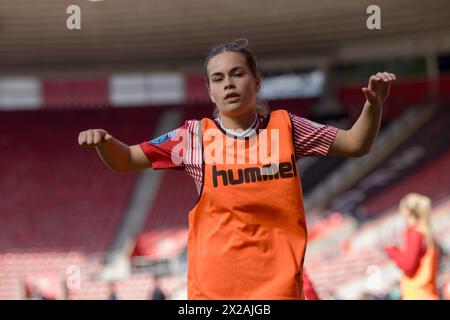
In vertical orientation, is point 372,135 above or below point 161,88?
below

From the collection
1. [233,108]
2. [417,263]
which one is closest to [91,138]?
[233,108]

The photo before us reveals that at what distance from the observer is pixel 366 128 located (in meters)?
2.09

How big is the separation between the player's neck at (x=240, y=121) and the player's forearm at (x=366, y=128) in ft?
0.85

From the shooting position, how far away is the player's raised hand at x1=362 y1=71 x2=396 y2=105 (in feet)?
6.60

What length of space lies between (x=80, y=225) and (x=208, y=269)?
12.9 metres

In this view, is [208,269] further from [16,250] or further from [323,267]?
[16,250]

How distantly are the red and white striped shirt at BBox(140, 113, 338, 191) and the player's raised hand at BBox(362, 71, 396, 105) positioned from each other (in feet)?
0.55

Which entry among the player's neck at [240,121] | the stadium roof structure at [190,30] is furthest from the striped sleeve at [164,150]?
the stadium roof structure at [190,30]

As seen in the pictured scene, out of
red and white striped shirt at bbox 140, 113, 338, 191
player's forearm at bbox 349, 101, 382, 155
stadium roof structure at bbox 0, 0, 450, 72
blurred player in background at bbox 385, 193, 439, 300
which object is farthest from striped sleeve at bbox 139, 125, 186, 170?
stadium roof structure at bbox 0, 0, 450, 72

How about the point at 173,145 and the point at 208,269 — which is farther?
the point at 173,145

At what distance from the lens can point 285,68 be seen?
16.7 m

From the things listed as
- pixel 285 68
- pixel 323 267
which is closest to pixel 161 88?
pixel 285 68

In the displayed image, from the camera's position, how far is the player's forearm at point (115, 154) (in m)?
2.05

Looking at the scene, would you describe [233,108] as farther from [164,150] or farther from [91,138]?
[91,138]
